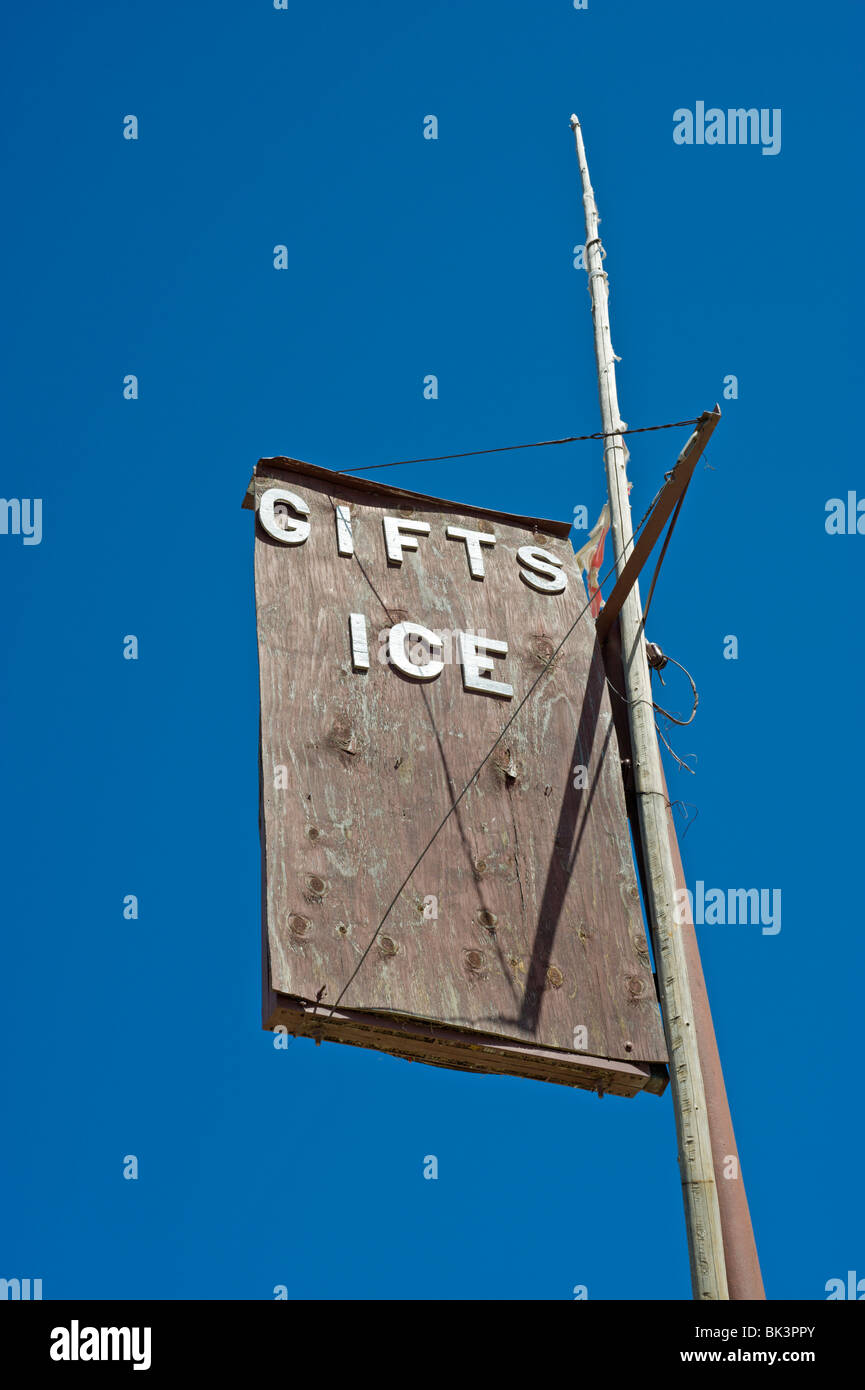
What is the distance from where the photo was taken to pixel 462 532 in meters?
10.1

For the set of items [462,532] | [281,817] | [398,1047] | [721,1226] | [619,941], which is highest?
[462,532]

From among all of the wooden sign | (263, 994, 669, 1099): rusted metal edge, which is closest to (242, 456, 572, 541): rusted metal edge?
the wooden sign

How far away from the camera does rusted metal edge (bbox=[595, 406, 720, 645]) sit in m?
8.98

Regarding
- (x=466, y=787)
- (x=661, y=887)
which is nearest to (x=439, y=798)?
(x=466, y=787)

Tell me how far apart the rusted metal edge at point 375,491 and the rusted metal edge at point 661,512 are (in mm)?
950

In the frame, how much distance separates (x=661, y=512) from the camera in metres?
9.24

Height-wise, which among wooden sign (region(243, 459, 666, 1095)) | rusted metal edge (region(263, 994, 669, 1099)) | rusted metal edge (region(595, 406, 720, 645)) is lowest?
rusted metal edge (region(263, 994, 669, 1099))

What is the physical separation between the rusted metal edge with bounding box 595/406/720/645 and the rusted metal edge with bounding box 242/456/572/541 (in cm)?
95

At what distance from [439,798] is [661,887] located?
120 centimetres

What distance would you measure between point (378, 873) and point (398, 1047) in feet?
2.74

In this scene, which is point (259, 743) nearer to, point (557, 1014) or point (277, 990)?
point (277, 990)

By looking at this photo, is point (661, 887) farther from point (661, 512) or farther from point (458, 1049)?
point (661, 512)

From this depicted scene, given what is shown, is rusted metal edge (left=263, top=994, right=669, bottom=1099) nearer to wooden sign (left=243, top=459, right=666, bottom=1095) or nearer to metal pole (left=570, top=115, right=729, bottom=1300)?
wooden sign (left=243, top=459, right=666, bottom=1095)
